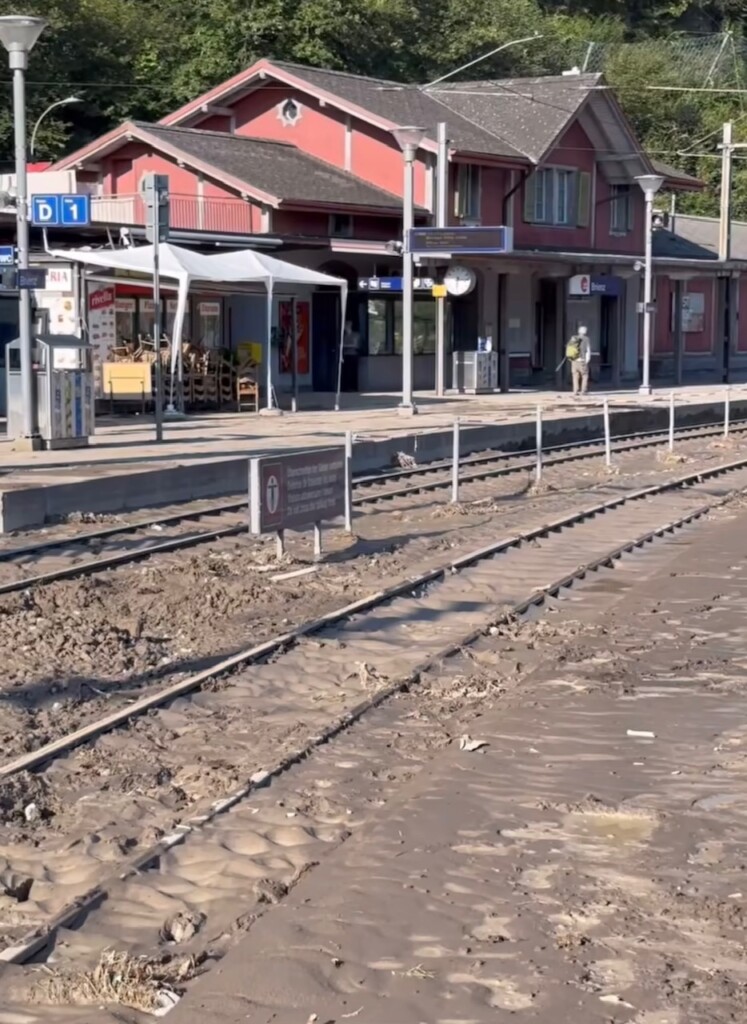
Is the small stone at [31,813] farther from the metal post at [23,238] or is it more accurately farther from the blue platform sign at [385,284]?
the blue platform sign at [385,284]

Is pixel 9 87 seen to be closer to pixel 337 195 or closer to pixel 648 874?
pixel 337 195

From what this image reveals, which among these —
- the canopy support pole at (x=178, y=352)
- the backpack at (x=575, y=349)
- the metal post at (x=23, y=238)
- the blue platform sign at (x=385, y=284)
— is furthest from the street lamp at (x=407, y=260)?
the metal post at (x=23, y=238)

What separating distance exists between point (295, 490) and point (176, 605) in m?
2.03

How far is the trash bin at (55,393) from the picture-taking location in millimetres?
22234

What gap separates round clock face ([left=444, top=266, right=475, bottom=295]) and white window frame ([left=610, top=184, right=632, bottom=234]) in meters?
13.0

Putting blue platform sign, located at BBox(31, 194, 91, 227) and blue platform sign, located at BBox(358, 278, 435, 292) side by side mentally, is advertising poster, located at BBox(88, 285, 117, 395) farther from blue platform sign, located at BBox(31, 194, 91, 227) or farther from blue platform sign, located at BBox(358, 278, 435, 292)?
blue platform sign, located at BBox(358, 278, 435, 292)

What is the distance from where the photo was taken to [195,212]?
3969 centimetres

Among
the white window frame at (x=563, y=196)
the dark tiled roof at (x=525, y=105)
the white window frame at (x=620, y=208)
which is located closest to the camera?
the dark tiled roof at (x=525, y=105)

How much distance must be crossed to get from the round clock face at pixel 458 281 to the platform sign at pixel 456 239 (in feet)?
15.1

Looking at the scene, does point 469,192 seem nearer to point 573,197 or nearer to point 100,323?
point 573,197

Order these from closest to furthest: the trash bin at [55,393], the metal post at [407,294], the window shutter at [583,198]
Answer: the trash bin at [55,393]
the metal post at [407,294]
the window shutter at [583,198]

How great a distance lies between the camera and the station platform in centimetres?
1805

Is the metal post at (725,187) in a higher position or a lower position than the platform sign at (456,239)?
higher

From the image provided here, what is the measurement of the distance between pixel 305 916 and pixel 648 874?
1388 mm
